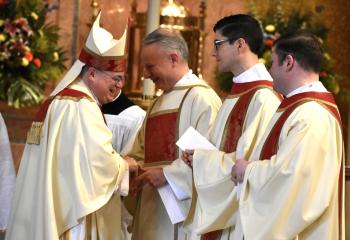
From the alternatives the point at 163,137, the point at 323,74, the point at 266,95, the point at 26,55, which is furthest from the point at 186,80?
the point at 323,74

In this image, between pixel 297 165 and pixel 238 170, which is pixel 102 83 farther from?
pixel 297 165

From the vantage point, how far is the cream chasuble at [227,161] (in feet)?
13.6

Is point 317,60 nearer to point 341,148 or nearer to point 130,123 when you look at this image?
point 341,148

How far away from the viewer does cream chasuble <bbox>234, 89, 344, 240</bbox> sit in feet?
11.8

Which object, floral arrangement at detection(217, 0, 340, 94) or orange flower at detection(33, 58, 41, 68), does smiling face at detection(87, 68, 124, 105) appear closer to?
orange flower at detection(33, 58, 41, 68)

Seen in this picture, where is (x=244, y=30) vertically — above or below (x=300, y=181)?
above

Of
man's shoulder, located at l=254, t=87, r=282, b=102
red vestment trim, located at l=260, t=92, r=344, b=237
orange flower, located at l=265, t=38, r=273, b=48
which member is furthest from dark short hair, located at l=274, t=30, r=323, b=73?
orange flower, located at l=265, t=38, r=273, b=48

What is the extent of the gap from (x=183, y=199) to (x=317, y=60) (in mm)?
1334

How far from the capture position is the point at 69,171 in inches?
172

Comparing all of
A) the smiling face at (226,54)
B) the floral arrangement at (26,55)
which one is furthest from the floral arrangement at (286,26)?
the smiling face at (226,54)

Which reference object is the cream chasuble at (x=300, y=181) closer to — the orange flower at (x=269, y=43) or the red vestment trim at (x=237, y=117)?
the red vestment trim at (x=237, y=117)

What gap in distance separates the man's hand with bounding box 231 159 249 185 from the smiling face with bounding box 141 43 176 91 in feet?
3.75

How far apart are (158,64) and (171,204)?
865 mm

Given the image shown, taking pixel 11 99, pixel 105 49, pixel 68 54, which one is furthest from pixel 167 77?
pixel 68 54
